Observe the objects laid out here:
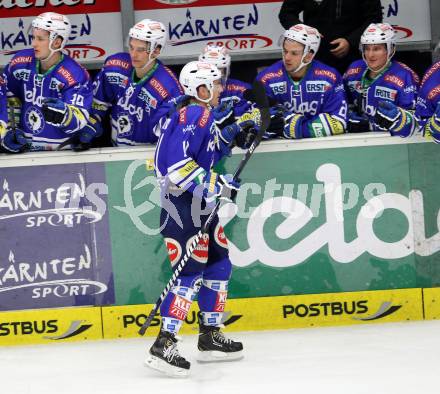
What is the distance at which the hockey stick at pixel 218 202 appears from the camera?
630 centimetres

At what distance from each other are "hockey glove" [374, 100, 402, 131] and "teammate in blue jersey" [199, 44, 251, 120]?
31.6 inches

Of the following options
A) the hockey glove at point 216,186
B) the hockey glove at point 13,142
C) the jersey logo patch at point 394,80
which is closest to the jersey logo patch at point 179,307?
the hockey glove at point 216,186

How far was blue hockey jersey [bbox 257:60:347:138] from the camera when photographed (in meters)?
7.40

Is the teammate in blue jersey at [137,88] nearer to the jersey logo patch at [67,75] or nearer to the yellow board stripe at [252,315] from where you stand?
the jersey logo patch at [67,75]

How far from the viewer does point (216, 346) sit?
662 centimetres

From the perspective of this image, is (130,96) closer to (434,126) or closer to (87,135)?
(87,135)

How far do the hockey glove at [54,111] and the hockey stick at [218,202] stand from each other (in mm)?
1073

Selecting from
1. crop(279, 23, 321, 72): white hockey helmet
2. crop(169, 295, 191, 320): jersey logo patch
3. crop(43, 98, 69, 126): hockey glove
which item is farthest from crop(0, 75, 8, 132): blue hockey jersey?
crop(279, 23, 321, 72): white hockey helmet

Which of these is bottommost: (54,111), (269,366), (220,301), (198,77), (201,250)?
(269,366)

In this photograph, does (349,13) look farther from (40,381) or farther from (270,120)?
(40,381)

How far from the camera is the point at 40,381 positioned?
6270 mm

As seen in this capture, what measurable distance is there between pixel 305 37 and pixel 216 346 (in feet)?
6.72

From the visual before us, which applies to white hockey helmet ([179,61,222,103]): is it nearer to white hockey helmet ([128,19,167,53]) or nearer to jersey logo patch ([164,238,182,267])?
jersey logo patch ([164,238,182,267])

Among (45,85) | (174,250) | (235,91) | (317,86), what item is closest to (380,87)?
(317,86)
